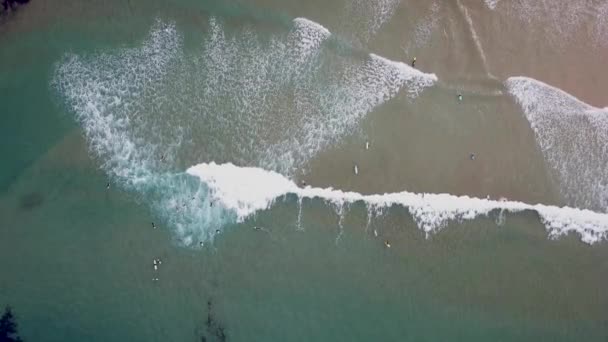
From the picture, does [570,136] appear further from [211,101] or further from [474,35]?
[211,101]

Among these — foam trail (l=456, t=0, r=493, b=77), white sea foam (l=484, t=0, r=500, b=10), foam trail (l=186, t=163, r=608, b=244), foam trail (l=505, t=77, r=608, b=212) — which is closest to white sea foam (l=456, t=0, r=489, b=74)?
foam trail (l=456, t=0, r=493, b=77)

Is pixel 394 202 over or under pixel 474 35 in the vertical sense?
under

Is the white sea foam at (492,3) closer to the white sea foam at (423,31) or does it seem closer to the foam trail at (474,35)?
the foam trail at (474,35)

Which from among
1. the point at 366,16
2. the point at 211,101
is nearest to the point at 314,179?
the point at 211,101

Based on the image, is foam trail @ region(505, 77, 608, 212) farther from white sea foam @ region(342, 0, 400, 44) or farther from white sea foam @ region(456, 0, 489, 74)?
white sea foam @ region(342, 0, 400, 44)

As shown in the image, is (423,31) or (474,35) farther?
(423,31)

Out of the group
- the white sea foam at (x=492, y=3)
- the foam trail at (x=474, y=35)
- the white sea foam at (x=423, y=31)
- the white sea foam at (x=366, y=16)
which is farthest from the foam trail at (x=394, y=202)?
the white sea foam at (x=492, y=3)
